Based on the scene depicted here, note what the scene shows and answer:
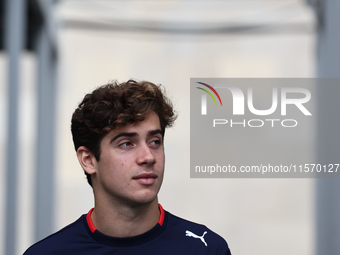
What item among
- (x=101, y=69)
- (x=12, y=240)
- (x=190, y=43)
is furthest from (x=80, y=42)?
(x=12, y=240)

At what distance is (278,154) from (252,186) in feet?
2.71

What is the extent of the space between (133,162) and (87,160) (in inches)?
8.8

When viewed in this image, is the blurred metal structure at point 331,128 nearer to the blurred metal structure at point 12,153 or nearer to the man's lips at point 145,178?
the man's lips at point 145,178

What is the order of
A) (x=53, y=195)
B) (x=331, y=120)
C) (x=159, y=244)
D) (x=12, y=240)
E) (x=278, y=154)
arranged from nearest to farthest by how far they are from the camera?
(x=159, y=244)
(x=12, y=240)
(x=331, y=120)
(x=53, y=195)
(x=278, y=154)

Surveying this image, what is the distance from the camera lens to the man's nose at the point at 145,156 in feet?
4.58

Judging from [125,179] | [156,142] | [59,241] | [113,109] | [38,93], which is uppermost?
[38,93]

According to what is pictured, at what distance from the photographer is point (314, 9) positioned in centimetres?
471

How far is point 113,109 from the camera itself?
4.82ft

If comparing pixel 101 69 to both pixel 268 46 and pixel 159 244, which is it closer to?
pixel 268 46
